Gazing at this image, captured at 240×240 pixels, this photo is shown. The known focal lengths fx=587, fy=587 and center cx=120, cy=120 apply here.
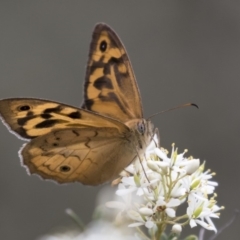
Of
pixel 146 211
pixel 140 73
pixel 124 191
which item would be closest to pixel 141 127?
pixel 124 191

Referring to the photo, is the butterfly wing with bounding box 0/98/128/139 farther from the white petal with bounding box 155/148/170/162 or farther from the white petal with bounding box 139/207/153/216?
the white petal with bounding box 139/207/153/216

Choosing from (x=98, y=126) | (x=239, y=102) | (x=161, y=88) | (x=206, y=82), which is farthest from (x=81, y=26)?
(x=98, y=126)

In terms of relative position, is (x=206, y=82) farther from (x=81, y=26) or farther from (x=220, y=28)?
(x=81, y=26)

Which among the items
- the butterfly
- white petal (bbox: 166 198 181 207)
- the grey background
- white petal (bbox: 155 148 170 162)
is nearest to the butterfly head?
the butterfly

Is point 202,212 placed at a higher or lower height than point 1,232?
higher

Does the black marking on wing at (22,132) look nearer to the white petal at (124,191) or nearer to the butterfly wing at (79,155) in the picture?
the butterfly wing at (79,155)
